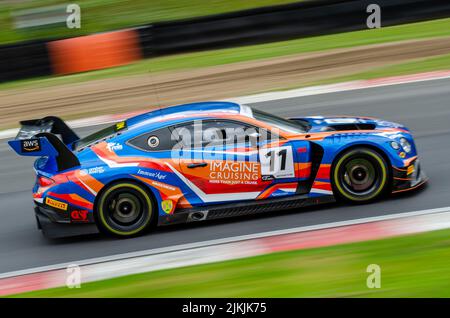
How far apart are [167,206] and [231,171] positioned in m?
0.82

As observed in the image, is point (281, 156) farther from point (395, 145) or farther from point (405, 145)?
point (405, 145)

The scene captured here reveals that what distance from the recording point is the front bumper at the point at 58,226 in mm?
8594

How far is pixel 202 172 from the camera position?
8500 mm

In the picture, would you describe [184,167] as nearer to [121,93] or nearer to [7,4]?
[121,93]

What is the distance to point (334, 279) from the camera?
6.70m

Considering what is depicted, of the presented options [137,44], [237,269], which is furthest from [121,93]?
[237,269]

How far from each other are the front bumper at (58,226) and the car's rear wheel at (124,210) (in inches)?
6.4

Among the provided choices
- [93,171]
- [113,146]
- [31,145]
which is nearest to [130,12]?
[113,146]

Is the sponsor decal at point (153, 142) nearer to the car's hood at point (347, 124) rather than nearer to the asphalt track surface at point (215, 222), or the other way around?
the asphalt track surface at point (215, 222)

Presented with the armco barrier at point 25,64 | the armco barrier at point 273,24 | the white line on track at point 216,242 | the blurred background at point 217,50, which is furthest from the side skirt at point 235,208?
the armco barrier at point 25,64

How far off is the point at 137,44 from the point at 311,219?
968 cm

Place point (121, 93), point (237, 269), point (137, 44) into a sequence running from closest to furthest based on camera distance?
1. point (237, 269)
2. point (121, 93)
3. point (137, 44)
